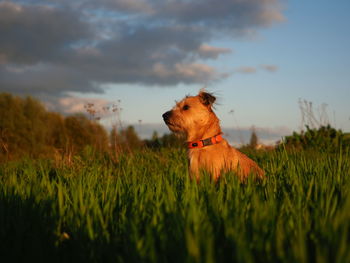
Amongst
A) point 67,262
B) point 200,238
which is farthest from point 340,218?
point 67,262

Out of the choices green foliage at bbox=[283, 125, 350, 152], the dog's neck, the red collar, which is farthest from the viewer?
green foliage at bbox=[283, 125, 350, 152]

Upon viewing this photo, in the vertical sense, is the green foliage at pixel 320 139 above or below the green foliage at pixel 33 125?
below

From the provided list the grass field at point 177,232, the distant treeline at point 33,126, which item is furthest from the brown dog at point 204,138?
the distant treeline at point 33,126

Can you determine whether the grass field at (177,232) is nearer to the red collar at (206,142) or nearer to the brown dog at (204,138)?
the brown dog at (204,138)

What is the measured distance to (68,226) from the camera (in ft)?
10.8

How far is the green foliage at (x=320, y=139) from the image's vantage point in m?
13.8

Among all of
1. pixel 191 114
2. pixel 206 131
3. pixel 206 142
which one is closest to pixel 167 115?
pixel 191 114

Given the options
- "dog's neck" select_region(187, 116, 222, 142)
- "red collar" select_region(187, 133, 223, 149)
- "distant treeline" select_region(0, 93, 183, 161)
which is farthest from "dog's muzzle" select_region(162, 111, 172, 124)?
"distant treeline" select_region(0, 93, 183, 161)

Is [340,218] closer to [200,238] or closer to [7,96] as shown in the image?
[200,238]

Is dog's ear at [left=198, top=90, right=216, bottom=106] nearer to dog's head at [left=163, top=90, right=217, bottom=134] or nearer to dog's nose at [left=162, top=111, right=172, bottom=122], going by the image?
dog's head at [left=163, top=90, right=217, bottom=134]

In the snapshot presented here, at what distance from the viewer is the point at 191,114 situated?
6391 millimetres

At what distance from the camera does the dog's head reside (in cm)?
630

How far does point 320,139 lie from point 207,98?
904cm

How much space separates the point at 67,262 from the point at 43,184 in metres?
2.03
